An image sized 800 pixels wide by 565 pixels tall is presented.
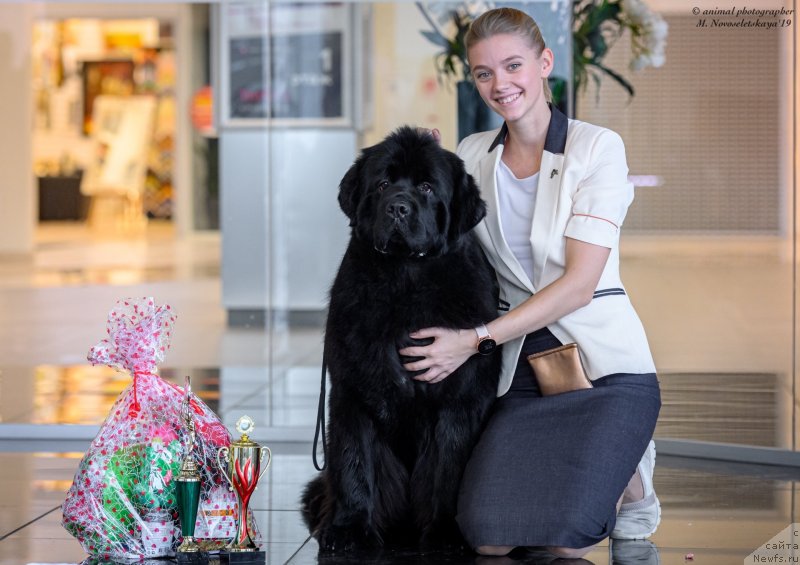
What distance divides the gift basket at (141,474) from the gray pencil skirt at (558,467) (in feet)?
1.94

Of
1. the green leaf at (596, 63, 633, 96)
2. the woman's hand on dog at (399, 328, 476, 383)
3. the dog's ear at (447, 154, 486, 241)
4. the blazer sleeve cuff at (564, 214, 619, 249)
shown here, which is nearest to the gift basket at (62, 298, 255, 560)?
the woman's hand on dog at (399, 328, 476, 383)

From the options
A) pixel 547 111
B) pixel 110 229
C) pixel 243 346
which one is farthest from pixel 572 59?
pixel 110 229

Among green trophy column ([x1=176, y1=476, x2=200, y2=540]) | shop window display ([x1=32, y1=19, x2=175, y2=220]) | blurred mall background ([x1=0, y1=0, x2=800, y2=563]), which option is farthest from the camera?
shop window display ([x1=32, y1=19, x2=175, y2=220])

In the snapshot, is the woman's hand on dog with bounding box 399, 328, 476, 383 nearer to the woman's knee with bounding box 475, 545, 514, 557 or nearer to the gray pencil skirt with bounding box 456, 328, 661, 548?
the gray pencil skirt with bounding box 456, 328, 661, 548

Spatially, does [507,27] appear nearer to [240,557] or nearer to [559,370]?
[559,370]

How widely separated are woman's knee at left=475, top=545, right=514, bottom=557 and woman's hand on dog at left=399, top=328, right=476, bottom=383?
16.1 inches

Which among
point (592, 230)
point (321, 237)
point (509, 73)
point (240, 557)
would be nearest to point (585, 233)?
point (592, 230)

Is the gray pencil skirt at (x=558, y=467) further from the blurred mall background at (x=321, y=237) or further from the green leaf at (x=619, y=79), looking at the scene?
the green leaf at (x=619, y=79)

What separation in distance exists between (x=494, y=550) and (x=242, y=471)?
63cm

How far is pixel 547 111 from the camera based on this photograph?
2988 mm

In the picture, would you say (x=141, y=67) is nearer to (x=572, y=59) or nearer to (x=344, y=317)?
(x=572, y=59)

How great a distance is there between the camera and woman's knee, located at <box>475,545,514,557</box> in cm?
273

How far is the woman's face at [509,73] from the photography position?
9.44ft

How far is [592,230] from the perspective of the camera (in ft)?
9.21
